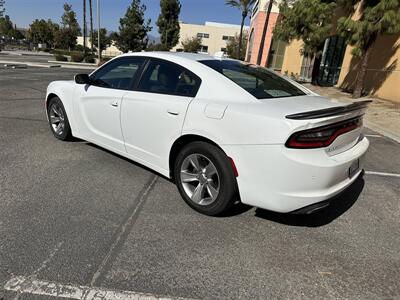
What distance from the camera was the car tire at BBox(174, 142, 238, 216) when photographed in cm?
306

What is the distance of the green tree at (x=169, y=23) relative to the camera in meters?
55.3

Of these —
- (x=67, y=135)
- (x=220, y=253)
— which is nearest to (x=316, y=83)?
(x=67, y=135)

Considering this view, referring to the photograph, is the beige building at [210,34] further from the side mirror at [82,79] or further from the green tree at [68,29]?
the side mirror at [82,79]

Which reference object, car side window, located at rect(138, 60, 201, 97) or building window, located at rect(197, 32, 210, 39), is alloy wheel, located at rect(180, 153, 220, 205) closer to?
car side window, located at rect(138, 60, 201, 97)

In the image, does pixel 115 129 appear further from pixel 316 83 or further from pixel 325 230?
pixel 316 83

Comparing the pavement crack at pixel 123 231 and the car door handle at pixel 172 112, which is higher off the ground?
the car door handle at pixel 172 112

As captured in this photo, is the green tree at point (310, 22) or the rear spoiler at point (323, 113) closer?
the rear spoiler at point (323, 113)

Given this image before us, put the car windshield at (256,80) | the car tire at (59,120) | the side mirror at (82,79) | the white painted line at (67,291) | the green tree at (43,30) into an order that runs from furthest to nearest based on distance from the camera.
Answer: the green tree at (43,30), the car tire at (59,120), the side mirror at (82,79), the car windshield at (256,80), the white painted line at (67,291)

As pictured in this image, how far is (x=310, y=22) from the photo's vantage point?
693 inches

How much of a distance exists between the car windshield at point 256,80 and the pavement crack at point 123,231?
1.58m

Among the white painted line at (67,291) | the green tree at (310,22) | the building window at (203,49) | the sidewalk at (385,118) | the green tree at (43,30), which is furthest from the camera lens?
the building window at (203,49)

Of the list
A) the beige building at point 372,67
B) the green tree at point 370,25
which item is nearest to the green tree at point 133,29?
the beige building at point 372,67

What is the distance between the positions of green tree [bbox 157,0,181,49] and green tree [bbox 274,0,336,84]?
40063 mm

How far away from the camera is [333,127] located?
2852 mm
